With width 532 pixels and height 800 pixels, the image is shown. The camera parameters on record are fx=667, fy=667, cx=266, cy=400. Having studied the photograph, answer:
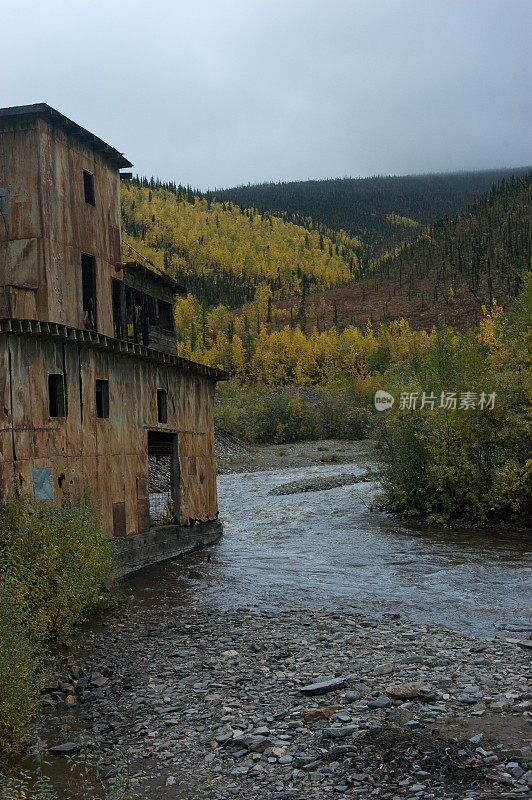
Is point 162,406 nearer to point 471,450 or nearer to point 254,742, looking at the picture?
point 471,450

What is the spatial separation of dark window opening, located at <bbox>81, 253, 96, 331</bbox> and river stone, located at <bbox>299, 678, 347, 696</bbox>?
13148mm

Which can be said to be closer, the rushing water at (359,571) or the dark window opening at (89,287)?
the rushing water at (359,571)

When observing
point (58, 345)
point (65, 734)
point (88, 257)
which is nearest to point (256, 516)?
point (88, 257)

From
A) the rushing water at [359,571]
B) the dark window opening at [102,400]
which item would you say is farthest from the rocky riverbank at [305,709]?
the dark window opening at [102,400]

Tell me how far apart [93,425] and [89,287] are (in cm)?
528

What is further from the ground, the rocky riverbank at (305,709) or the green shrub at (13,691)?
the green shrub at (13,691)

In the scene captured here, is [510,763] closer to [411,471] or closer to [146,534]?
[146,534]

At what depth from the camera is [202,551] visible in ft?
70.5

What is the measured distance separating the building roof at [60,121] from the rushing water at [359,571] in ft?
40.4

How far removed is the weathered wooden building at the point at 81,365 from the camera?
14.0 meters

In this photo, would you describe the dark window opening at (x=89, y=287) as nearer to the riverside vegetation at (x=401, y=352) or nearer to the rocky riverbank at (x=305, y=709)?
the rocky riverbank at (x=305, y=709)

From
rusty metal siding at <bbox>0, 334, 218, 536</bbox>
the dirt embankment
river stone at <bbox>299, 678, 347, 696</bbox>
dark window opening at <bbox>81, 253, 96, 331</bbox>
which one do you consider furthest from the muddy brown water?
the dirt embankment

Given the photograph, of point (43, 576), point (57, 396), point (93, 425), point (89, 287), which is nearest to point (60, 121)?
point (89, 287)

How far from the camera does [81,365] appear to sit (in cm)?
1577
